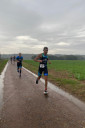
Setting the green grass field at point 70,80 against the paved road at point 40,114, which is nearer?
the paved road at point 40,114

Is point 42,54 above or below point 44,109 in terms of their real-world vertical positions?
above

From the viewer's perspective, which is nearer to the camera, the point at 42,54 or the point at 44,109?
the point at 44,109

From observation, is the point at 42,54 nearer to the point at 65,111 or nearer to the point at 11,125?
the point at 65,111

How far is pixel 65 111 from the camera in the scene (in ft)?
13.7

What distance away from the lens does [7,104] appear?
15.8ft

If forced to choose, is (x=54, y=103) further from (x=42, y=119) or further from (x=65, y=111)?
(x=42, y=119)

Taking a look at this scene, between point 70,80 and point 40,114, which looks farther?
point 70,80

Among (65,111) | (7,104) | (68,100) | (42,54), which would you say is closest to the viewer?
(65,111)

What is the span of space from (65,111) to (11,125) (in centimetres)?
182

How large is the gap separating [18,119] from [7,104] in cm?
136

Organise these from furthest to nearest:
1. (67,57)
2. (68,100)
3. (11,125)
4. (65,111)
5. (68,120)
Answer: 1. (67,57)
2. (68,100)
3. (65,111)
4. (68,120)
5. (11,125)

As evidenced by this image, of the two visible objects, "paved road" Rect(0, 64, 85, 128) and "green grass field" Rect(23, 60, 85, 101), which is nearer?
"paved road" Rect(0, 64, 85, 128)

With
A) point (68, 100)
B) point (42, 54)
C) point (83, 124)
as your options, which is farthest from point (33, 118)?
point (42, 54)

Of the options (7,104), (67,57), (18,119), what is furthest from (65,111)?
(67,57)
